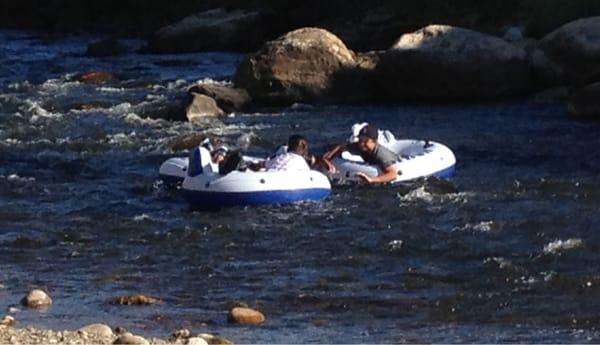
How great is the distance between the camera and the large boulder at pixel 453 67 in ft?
70.9

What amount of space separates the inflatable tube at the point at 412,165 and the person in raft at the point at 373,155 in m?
0.05

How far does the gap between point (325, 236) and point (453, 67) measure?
8085 millimetres

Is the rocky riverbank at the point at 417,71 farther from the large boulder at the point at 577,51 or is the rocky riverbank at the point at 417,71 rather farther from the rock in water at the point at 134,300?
the rock in water at the point at 134,300

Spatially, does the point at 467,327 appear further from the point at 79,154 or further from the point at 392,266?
the point at 79,154

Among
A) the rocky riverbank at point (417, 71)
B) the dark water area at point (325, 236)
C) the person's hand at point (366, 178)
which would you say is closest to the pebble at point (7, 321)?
the dark water area at point (325, 236)

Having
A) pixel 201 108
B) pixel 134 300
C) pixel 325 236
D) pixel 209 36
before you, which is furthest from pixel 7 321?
pixel 209 36

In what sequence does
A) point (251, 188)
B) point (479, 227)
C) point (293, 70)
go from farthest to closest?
point (293, 70)
point (251, 188)
point (479, 227)

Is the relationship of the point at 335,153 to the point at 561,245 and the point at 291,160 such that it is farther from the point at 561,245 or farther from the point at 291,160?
the point at 561,245

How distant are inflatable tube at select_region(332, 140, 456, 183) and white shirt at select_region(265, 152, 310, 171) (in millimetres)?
876

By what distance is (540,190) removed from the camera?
1552cm

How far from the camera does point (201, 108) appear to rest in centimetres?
2130

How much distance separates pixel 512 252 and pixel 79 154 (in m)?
7.50

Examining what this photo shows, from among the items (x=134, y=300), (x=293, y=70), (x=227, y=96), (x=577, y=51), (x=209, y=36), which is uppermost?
(x=577, y=51)

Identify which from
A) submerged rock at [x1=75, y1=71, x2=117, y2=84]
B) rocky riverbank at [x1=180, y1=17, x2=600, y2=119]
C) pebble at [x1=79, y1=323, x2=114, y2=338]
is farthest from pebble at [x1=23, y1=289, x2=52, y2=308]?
submerged rock at [x1=75, y1=71, x2=117, y2=84]
